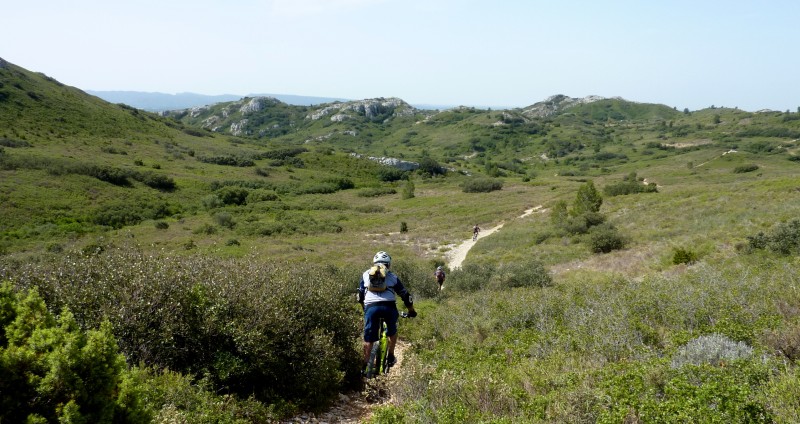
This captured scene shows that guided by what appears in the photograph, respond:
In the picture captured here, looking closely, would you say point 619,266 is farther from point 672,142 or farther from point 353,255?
point 672,142

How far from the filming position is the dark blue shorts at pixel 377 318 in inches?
275

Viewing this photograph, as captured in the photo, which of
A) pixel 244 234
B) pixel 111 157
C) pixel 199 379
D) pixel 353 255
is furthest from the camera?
pixel 111 157

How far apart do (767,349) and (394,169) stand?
99583 mm

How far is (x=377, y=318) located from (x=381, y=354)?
1.92 ft

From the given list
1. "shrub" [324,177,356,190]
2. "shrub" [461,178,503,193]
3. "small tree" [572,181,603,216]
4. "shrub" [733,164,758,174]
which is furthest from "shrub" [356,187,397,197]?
"shrub" [733,164,758,174]

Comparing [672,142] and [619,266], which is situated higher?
[672,142]

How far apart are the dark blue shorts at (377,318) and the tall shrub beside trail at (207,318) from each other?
640 millimetres

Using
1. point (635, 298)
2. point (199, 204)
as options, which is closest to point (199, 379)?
point (635, 298)

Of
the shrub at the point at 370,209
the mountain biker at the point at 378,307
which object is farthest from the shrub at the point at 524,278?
the shrub at the point at 370,209

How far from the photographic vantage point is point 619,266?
18.3m

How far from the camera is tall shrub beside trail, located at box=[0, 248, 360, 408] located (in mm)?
5473

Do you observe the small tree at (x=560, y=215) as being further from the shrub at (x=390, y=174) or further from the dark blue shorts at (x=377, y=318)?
the shrub at (x=390, y=174)

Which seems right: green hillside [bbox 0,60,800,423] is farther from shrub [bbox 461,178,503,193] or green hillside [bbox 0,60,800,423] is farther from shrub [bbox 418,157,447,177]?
shrub [bbox 418,157,447,177]

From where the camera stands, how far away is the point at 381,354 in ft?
22.9
